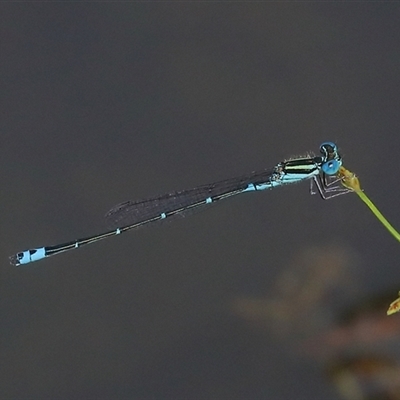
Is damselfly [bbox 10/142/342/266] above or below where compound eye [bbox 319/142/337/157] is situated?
above

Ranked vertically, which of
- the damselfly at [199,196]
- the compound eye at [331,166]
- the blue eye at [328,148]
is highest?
the damselfly at [199,196]

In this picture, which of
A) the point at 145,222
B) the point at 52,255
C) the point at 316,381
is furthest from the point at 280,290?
the point at 52,255

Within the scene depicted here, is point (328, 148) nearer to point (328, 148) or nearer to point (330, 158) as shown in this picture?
Answer: point (328, 148)

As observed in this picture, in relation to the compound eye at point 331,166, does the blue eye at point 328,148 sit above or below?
above

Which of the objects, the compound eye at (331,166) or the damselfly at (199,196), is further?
the damselfly at (199,196)

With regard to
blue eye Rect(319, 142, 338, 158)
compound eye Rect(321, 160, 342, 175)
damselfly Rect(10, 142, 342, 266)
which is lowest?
compound eye Rect(321, 160, 342, 175)

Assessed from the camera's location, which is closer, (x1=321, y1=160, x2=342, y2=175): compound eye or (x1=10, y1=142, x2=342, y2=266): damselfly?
(x1=321, y1=160, x2=342, y2=175): compound eye

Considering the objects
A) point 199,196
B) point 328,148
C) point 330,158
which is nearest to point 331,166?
point 330,158

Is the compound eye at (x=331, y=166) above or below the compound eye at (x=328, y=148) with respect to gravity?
below

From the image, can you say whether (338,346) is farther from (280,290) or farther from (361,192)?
(361,192)
